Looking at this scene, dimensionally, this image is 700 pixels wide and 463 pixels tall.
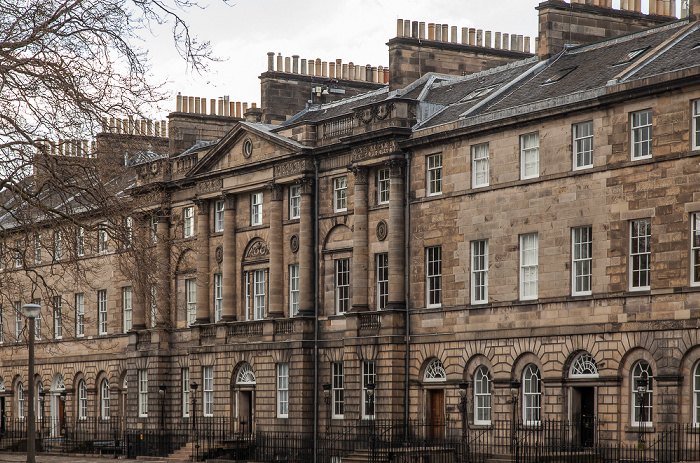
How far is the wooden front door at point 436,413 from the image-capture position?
42469 mm

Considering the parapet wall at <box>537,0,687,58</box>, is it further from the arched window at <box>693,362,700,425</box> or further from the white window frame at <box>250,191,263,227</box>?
the arched window at <box>693,362,700,425</box>

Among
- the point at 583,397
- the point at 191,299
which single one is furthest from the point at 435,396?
the point at 191,299

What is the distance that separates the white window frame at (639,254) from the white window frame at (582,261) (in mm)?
1492

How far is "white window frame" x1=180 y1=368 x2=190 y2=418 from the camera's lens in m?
54.8

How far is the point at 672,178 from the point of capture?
34875mm

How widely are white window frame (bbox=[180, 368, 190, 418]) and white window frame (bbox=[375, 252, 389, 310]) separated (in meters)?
12.9

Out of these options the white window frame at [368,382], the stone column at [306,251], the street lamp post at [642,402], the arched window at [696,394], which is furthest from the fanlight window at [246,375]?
the arched window at [696,394]

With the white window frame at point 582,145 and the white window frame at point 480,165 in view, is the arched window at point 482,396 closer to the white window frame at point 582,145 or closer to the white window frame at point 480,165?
the white window frame at point 480,165

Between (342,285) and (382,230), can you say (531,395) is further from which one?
(342,285)

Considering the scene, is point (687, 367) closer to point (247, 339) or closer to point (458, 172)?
point (458, 172)

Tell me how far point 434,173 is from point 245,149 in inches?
422

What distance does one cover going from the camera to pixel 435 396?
43.2m

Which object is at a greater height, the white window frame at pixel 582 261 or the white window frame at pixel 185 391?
the white window frame at pixel 582 261

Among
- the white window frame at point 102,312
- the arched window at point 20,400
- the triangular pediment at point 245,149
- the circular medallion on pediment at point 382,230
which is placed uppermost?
the triangular pediment at point 245,149
